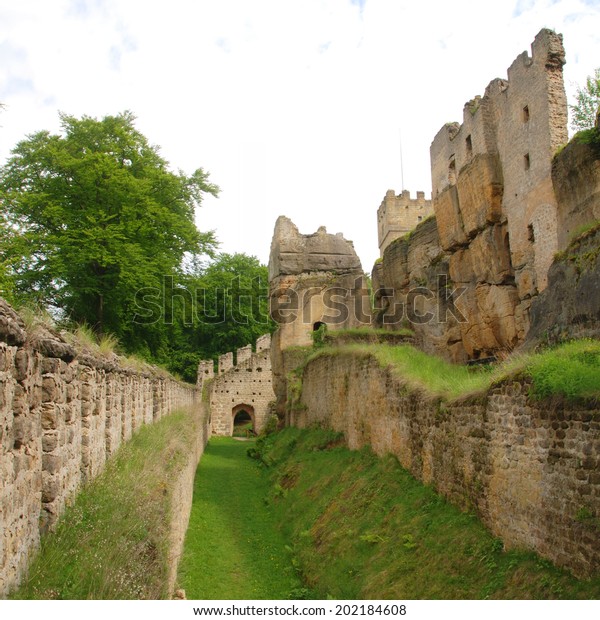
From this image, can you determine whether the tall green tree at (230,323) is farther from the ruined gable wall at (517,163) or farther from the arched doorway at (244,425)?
the ruined gable wall at (517,163)

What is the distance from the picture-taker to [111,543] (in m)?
5.34

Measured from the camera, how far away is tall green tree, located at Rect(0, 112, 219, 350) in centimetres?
1672

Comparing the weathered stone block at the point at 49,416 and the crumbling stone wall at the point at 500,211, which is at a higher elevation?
the crumbling stone wall at the point at 500,211

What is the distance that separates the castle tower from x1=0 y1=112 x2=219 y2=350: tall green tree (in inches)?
1230

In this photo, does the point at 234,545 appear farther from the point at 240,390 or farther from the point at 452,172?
the point at 240,390

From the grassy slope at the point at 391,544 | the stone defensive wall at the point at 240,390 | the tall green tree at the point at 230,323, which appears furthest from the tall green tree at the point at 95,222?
the tall green tree at the point at 230,323

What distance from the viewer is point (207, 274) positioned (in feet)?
70.7

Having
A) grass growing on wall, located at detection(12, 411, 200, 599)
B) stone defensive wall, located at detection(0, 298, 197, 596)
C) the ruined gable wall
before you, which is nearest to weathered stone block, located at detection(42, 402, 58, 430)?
stone defensive wall, located at detection(0, 298, 197, 596)

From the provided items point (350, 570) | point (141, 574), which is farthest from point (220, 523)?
point (141, 574)

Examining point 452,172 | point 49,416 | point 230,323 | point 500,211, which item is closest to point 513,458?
point 49,416

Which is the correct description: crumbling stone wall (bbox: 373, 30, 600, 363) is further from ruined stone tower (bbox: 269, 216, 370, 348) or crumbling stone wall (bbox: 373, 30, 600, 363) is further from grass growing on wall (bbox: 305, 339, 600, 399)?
grass growing on wall (bbox: 305, 339, 600, 399)

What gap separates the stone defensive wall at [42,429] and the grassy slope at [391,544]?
12.8ft

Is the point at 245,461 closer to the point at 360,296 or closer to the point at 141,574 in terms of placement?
the point at 360,296

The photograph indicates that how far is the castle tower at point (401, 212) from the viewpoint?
161ft
